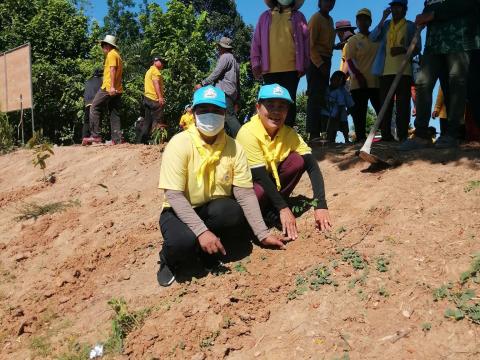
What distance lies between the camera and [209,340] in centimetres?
290

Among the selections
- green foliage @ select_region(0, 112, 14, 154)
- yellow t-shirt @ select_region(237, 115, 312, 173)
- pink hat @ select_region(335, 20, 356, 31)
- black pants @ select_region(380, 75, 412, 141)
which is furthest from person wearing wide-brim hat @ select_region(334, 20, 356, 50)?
green foliage @ select_region(0, 112, 14, 154)

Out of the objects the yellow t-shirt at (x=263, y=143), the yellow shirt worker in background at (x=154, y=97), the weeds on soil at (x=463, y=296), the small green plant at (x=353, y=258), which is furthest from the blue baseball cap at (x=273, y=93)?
the yellow shirt worker in background at (x=154, y=97)

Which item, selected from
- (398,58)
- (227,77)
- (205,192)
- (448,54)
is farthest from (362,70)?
(205,192)

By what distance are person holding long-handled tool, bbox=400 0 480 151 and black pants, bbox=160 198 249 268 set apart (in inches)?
88.6

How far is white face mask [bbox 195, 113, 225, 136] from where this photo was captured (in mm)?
3537

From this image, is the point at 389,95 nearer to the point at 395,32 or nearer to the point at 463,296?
the point at 395,32

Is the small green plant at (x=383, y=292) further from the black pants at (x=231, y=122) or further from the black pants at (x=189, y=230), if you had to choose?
the black pants at (x=231, y=122)

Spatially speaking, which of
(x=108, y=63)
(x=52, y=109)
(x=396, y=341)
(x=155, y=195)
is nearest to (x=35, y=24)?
(x=52, y=109)

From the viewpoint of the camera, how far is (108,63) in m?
7.90

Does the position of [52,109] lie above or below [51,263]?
above

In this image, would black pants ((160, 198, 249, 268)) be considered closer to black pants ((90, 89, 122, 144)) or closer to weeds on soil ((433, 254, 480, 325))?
weeds on soil ((433, 254, 480, 325))

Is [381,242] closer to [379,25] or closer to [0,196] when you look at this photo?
[379,25]

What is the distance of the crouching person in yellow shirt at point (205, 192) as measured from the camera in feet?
11.2

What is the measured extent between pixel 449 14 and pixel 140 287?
3.57 m
